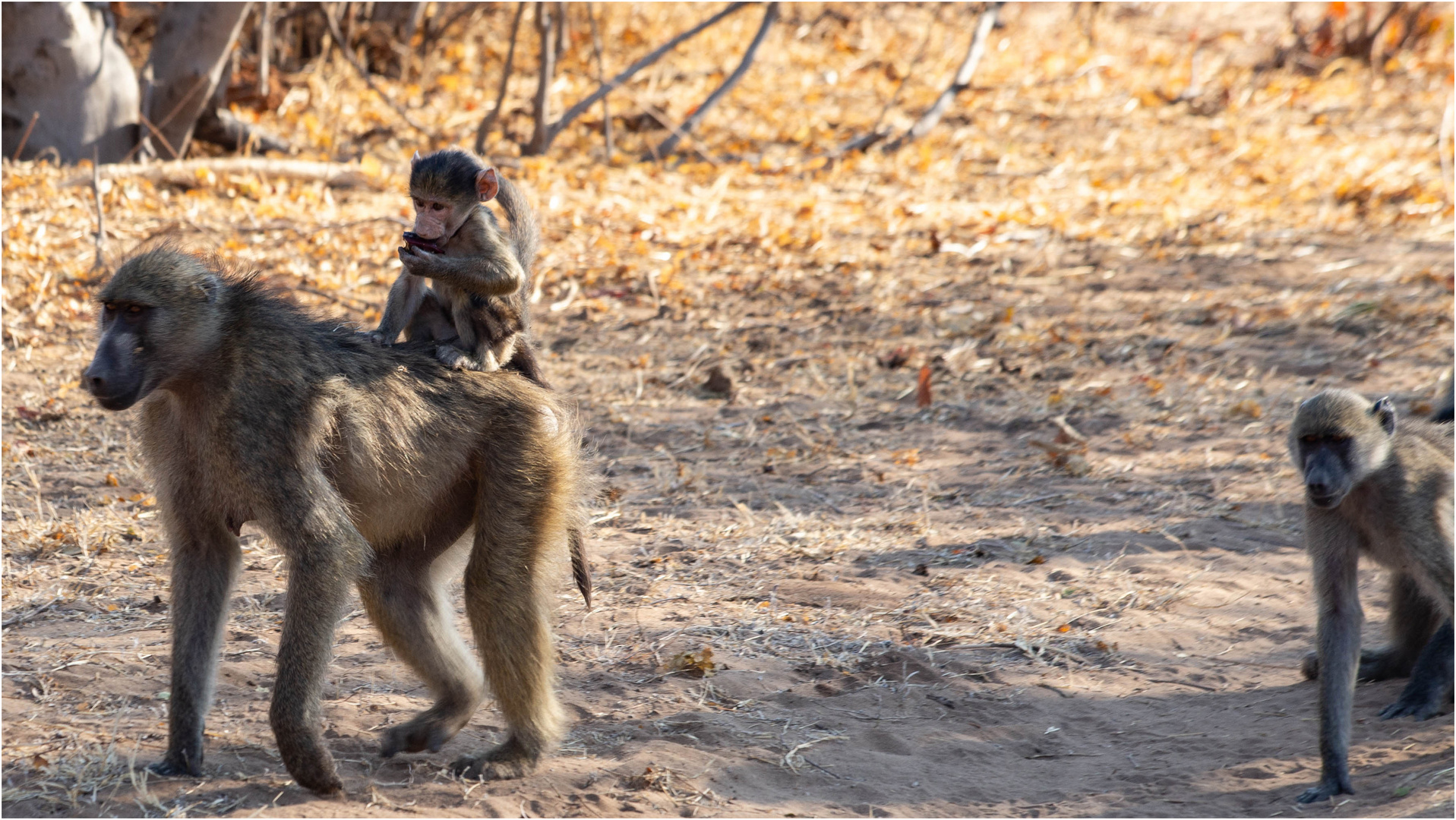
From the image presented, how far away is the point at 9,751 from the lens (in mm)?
3285

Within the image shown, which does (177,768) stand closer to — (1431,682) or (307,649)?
(307,649)

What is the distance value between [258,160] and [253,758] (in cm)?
616

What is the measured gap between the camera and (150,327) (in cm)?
310

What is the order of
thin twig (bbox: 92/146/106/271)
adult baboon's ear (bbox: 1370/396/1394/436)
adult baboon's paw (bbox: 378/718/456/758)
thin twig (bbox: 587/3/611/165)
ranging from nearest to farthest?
adult baboon's paw (bbox: 378/718/456/758)
adult baboon's ear (bbox: 1370/396/1394/436)
thin twig (bbox: 92/146/106/271)
thin twig (bbox: 587/3/611/165)

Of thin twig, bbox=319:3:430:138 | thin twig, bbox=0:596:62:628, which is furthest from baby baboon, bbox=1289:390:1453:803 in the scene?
thin twig, bbox=319:3:430:138

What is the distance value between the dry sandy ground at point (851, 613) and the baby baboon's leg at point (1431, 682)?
6 cm

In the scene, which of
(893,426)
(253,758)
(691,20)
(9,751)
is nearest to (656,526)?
(893,426)

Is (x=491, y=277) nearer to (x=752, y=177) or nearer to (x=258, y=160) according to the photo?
(x=258, y=160)

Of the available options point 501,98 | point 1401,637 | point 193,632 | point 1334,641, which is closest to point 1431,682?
point 1401,637

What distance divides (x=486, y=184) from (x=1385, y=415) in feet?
9.13

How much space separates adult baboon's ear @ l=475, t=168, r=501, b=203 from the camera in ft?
12.1

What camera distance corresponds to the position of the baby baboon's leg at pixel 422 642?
11.7 ft

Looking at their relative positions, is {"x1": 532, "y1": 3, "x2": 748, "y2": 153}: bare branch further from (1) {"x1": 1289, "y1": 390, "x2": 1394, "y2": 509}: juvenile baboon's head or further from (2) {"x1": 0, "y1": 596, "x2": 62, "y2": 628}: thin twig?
(1) {"x1": 1289, "y1": 390, "x2": 1394, "y2": 509}: juvenile baboon's head

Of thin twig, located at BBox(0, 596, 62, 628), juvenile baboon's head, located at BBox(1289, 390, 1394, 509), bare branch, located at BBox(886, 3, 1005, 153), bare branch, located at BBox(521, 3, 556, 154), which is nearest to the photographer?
juvenile baboon's head, located at BBox(1289, 390, 1394, 509)
